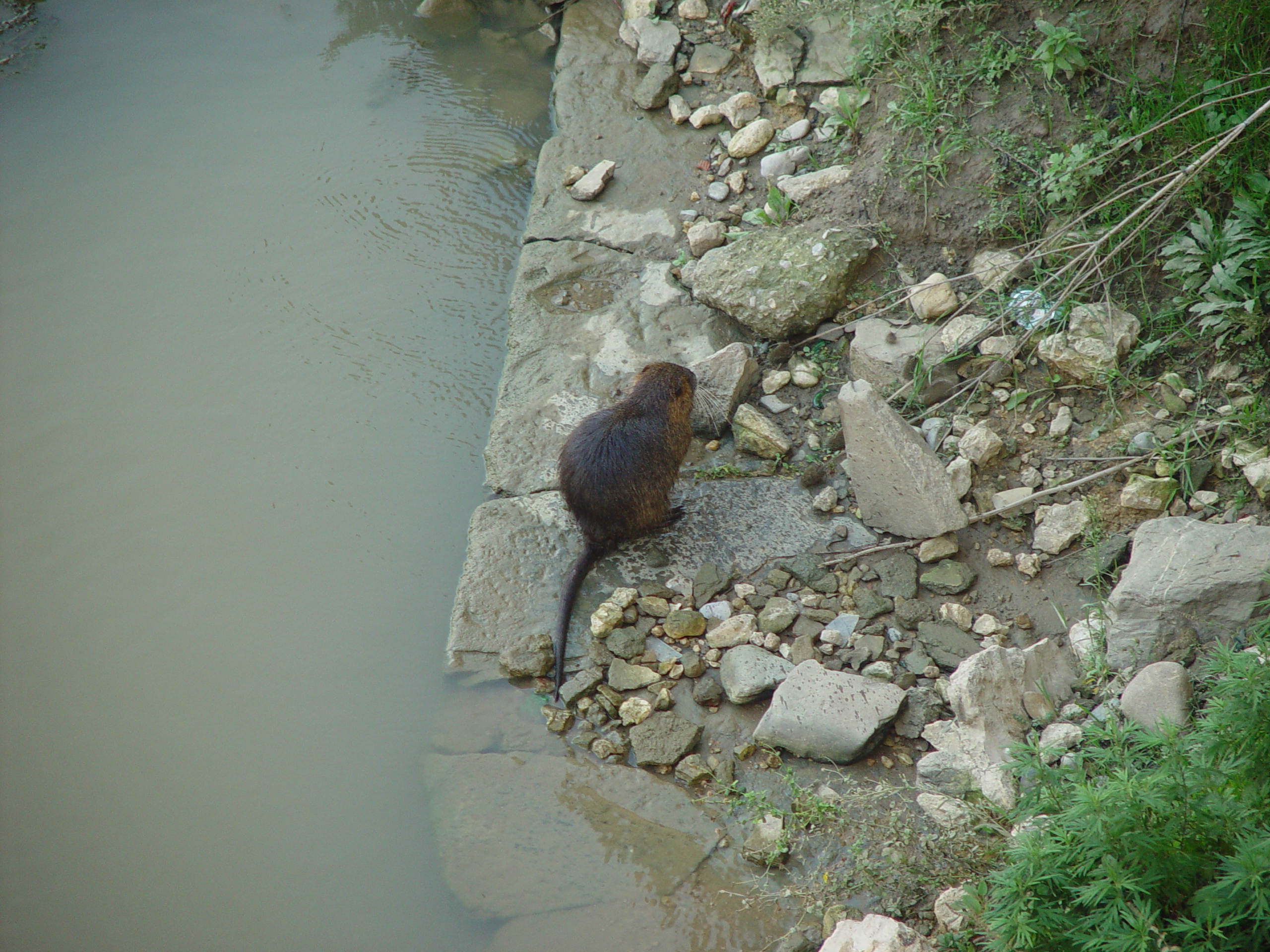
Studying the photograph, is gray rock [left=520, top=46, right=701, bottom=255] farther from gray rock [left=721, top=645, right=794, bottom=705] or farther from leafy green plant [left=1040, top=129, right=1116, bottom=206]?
gray rock [left=721, top=645, right=794, bottom=705]

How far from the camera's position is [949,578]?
10.2 ft

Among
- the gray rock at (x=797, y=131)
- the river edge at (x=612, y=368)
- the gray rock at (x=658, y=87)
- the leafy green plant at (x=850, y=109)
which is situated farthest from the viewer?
the gray rock at (x=658, y=87)

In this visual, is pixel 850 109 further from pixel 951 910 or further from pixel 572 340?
pixel 951 910

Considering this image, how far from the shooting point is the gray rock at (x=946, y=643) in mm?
2912

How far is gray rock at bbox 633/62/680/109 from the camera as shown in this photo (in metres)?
5.22

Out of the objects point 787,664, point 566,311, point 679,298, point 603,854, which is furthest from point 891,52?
point 603,854

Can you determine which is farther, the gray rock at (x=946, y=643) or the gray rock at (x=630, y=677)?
the gray rock at (x=630, y=677)

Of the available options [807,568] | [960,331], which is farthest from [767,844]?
[960,331]

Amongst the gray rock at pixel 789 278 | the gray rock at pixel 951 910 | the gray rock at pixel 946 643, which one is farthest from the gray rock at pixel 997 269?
the gray rock at pixel 951 910

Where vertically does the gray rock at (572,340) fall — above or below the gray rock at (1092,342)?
above

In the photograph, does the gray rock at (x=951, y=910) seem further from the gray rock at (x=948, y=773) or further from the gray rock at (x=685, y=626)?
the gray rock at (x=685, y=626)

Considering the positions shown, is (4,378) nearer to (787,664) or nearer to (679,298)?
(679,298)

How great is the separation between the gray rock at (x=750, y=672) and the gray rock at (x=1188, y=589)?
106cm

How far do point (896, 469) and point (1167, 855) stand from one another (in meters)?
1.65
